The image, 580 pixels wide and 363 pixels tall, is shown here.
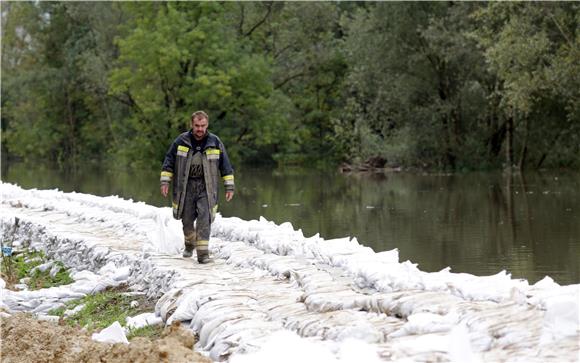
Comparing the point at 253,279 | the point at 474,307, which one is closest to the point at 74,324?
the point at 253,279

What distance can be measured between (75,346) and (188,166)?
3285 millimetres

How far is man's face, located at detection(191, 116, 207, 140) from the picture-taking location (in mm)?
9664

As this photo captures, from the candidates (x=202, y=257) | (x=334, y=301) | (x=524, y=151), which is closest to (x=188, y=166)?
(x=202, y=257)

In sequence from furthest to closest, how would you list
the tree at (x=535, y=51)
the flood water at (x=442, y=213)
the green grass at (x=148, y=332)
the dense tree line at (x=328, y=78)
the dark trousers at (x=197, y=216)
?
the dense tree line at (x=328, y=78), the tree at (x=535, y=51), the flood water at (x=442, y=213), the dark trousers at (x=197, y=216), the green grass at (x=148, y=332)

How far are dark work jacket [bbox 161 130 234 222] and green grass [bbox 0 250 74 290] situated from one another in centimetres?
231

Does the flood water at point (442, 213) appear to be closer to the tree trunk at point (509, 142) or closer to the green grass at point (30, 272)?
the tree trunk at point (509, 142)

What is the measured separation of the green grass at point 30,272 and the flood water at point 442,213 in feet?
14.1

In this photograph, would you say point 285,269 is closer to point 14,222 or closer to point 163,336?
point 163,336

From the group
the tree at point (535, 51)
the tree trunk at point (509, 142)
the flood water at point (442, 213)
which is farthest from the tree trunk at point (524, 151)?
the tree at point (535, 51)

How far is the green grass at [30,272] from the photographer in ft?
37.8

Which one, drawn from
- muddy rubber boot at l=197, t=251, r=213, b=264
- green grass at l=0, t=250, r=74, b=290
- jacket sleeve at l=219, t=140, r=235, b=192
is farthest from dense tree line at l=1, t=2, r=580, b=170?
muddy rubber boot at l=197, t=251, r=213, b=264

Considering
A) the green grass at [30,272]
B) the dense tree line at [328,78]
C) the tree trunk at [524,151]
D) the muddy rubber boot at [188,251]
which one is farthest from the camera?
the tree trunk at [524,151]

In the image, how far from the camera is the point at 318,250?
9.25 meters

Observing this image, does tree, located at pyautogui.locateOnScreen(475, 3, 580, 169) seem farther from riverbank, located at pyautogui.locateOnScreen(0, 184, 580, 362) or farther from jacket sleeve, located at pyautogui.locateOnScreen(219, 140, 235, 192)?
jacket sleeve, located at pyautogui.locateOnScreen(219, 140, 235, 192)
